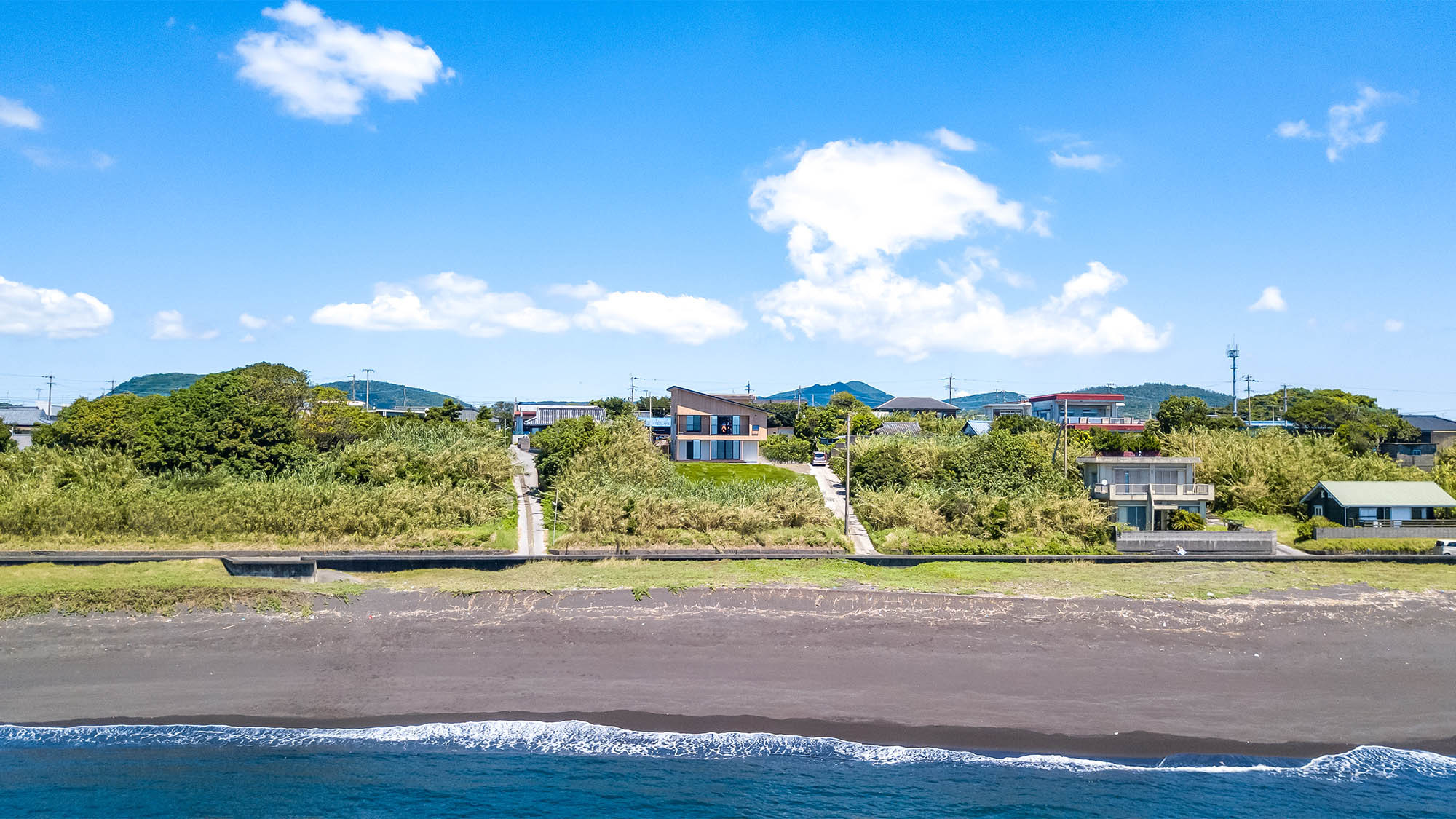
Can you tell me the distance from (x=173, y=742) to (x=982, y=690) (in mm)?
18664

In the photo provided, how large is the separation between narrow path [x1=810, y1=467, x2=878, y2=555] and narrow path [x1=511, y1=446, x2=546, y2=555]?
14.0 meters

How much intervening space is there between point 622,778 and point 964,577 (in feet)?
55.7

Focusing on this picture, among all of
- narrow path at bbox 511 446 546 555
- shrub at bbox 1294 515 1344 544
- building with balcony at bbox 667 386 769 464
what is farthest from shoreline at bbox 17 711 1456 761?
building with balcony at bbox 667 386 769 464

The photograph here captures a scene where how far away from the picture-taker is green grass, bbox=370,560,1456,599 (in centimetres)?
2759

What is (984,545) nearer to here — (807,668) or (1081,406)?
(807,668)

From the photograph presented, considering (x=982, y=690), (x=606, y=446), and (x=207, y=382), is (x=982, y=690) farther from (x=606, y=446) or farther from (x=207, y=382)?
(x=207, y=382)

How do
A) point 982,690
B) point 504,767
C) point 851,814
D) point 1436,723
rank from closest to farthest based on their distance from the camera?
point 851,814, point 504,767, point 1436,723, point 982,690

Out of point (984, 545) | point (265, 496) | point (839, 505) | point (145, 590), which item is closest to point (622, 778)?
point (145, 590)

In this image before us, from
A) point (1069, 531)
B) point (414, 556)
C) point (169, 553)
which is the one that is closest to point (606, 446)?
point (414, 556)

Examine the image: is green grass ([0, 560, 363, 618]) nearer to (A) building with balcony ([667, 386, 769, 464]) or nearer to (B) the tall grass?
(B) the tall grass

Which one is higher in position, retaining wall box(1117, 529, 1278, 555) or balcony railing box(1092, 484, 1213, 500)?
balcony railing box(1092, 484, 1213, 500)

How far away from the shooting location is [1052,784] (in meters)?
16.3

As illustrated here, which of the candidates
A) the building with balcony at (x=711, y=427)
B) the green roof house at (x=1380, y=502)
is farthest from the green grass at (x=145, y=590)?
the green roof house at (x=1380, y=502)

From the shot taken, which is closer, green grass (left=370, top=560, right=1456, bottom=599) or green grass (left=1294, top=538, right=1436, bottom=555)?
green grass (left=370, top=560, right=1456, bottom=599)
